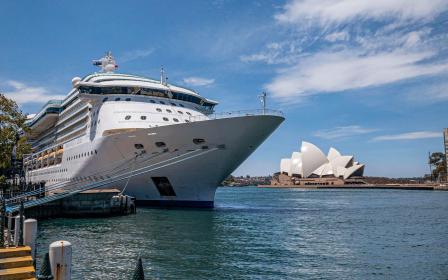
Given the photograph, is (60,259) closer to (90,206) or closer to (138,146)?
(138,146)

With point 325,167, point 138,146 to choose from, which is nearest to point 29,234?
point 138,146

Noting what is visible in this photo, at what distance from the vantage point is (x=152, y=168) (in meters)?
28.9

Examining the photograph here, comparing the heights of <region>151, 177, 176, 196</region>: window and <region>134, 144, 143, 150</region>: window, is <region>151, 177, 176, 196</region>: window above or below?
below

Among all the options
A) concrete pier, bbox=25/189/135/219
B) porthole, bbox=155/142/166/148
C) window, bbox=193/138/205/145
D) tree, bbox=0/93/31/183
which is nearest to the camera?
tree, bbox=0/93/31/183

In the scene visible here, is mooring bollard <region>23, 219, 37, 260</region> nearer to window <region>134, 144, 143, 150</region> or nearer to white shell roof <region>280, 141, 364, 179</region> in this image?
window <region>134, 144, 143, 150</region>

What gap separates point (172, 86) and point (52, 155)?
57.5 ft

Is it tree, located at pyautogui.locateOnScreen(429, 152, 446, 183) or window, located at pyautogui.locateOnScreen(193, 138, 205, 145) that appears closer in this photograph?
window, located at pyautogui.locateOnScreen(193, 138, 205, 145)

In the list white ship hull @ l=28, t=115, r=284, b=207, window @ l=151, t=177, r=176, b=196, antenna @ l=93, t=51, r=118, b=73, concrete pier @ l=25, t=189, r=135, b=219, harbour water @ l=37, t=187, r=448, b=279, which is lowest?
harbour water @ l=37, t=187, r=448, b=279

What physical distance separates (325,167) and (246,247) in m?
127

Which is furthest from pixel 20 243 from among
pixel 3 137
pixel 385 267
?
pixel 385 267

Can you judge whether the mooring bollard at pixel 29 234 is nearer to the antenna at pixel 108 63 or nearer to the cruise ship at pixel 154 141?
the cruise ship at pixel 154 141

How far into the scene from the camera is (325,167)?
139125 mm

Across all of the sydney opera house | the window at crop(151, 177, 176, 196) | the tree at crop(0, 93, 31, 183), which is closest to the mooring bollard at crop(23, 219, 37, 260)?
the tree at crop(0, 93, 31, 183)

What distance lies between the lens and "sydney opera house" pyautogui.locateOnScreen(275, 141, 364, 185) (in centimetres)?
13725
